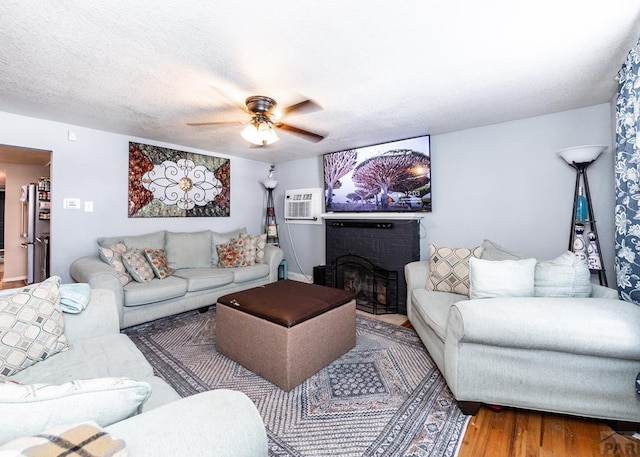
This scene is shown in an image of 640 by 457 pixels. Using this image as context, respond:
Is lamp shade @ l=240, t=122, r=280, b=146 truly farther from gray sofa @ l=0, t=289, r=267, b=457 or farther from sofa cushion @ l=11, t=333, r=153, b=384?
gray sofa @ l=0, t=289, r=267, b=457

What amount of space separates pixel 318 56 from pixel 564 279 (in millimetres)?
2161

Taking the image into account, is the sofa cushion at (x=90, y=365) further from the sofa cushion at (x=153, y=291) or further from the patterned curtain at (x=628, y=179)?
the patterned curtain at (x=628, y=179)

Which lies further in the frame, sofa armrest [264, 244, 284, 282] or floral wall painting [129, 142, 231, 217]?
sofa armrest [264, 244, 284, 282]

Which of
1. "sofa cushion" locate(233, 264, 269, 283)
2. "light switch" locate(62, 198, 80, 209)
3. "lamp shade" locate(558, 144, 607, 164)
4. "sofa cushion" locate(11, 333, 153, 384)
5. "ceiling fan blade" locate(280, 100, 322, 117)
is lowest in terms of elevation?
"sofa cushion" locate(11, 333, 153, 384)

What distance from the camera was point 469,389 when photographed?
1701 mm

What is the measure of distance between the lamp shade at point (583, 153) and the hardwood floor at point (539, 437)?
1.98 metres

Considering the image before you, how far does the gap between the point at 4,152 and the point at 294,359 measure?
543 cm

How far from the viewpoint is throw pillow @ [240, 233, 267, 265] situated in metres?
4.08

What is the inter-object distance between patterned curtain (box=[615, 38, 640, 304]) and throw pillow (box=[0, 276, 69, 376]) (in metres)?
3.21

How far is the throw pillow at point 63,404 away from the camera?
60cm

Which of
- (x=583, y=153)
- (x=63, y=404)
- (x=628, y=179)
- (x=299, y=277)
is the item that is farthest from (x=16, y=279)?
(x=583, y=153)

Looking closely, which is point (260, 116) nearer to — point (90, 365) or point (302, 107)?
point (302, 107)

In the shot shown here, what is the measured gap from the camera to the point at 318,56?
1842 millimetres

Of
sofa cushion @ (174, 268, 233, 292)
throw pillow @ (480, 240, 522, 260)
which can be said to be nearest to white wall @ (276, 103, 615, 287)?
throw pillow @ (480, 240, 522, 260)
